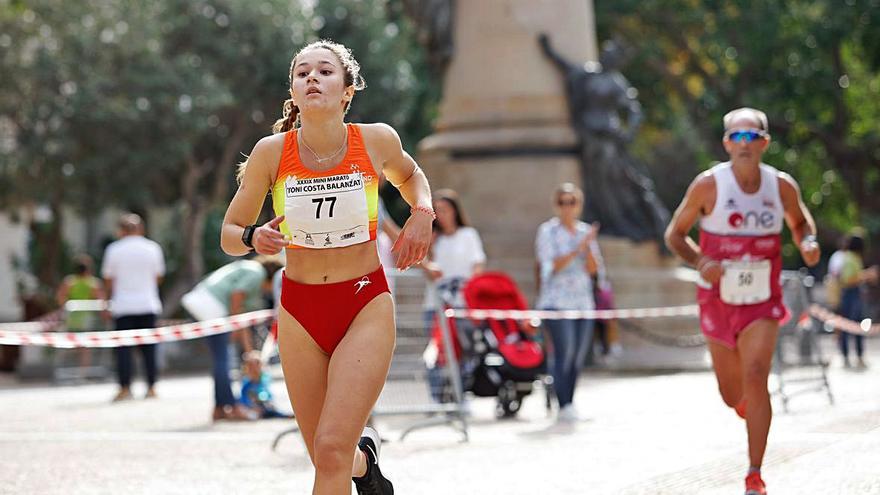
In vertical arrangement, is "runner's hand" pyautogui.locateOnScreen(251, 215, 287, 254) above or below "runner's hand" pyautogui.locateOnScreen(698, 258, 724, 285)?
above

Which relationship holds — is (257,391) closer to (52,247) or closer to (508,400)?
(508,400)

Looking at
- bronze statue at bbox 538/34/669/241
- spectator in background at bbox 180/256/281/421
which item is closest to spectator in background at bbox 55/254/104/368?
bronze statue at bbox 538/34/669/241

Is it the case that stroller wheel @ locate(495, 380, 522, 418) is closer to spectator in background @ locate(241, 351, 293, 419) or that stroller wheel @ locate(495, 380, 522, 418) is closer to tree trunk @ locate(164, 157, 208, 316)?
spectator in background @ locate(241, 351, 293, 419)

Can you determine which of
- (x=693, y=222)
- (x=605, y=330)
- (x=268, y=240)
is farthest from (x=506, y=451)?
(x=605, y=330)

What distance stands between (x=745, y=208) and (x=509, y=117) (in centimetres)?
1330

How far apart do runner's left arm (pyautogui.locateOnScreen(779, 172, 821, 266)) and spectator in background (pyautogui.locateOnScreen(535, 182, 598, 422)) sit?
398cm

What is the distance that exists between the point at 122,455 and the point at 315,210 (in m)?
4.93

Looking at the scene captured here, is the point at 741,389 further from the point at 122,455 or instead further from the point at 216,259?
the point at 216,259

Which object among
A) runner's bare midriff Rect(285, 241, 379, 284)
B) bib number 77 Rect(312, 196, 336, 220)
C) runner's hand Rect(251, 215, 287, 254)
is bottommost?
runner's bare midriff Rect(285, 241, 379, 284)

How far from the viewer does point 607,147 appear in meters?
21.1

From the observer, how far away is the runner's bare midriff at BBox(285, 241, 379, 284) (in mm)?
6180

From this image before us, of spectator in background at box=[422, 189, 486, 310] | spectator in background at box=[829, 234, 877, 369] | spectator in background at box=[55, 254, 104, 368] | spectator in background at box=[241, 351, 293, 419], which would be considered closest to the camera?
spectator in background at box=[422, 189, 486, 310]

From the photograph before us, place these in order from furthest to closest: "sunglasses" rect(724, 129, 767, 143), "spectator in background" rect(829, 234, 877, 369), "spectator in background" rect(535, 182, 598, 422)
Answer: "spectator in background" rect(829, 234, 877, 369), "spectator in background" rect(535, 182, 598, 422), "sunglasses" rect(724, 129, 767, 143)

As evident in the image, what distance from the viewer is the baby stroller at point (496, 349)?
12914 mm
